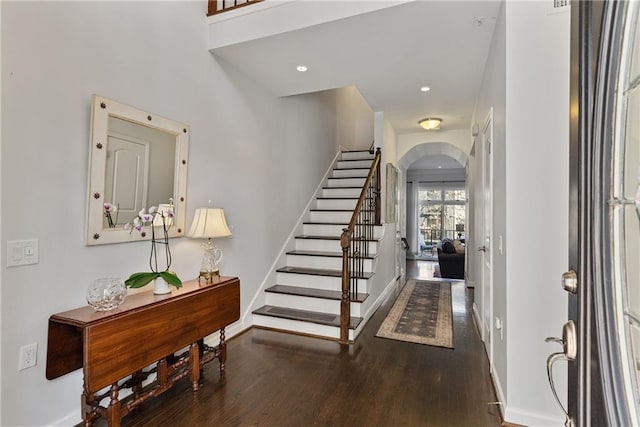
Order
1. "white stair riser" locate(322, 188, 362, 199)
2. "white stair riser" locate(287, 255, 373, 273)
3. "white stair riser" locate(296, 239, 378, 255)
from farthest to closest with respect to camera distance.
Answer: "white stair riser" locate(322, 188, 362, 199) < "white stair riser" locate(296, 239, 378, 255) < "white stair riser" locate(287, 255, 373, 273)

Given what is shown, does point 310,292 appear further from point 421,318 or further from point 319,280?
point 421,318

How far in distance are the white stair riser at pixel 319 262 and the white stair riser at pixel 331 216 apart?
85 cm

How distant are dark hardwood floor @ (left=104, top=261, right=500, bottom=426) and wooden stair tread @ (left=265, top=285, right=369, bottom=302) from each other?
0.46 meters

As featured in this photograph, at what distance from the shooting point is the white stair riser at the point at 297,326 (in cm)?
325

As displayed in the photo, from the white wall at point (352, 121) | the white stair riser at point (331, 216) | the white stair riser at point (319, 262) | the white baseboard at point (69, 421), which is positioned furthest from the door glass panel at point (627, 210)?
the white wall at point (352, 121)

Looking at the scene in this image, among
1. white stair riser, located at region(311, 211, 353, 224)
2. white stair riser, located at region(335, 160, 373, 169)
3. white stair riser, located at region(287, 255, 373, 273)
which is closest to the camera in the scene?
white stair riser, located at region(287, 255, 373, 273)

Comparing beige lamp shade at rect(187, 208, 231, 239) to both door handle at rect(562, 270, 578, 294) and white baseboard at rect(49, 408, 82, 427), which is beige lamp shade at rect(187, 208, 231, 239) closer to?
white baseboard at rect(49, 408, 82, 427)

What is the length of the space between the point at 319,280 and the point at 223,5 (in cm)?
292

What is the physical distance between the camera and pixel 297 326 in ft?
11.1

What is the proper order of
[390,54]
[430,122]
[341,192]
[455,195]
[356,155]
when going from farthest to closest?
1. [455,195]
2. [356,155]
3. [341,192]
4. [430,122]
5. [390,54]

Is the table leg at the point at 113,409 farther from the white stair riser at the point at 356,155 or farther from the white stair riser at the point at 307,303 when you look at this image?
the white stair riser at the point at 356,155

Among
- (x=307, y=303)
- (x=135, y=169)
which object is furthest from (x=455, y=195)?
(x=135, y=169)

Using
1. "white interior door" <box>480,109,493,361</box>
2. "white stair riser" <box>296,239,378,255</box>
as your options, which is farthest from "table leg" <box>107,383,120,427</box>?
"white stair riser" <box>296,239,378,255</box>

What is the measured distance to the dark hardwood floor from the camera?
203 centimetres
